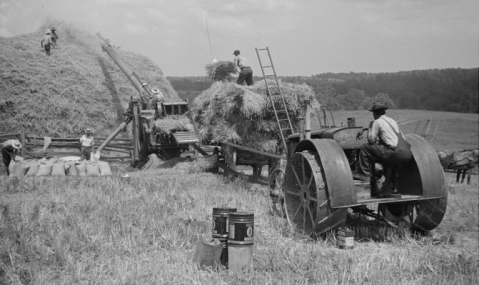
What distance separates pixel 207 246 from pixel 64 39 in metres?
25.8

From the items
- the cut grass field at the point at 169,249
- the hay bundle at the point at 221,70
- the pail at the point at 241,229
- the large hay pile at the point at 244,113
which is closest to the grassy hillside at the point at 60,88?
the hay bundle at the point at 221,70

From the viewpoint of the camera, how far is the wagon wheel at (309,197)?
6.66 m

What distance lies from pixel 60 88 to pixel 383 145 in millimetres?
19173

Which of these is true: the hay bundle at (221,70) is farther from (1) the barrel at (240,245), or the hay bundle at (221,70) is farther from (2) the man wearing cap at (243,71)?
(1) the barrel at (240,245)

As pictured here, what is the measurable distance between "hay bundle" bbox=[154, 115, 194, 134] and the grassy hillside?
23.6 feet

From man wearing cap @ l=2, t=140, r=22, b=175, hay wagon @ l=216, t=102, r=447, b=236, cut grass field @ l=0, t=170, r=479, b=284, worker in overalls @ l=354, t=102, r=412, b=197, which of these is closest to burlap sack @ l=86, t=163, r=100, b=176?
man wearing cap @ l=2, t=140, r=22, b=175

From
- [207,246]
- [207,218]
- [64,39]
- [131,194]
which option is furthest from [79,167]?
[64,39]

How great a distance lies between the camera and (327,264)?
5680 mm

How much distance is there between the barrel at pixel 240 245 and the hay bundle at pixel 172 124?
10.5 m

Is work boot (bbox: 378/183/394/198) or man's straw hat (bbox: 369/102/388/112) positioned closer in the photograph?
man's straw hat (bbox: 369/102/388/112)

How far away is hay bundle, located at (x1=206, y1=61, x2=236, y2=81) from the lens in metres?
13.4

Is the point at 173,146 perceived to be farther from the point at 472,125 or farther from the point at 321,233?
the point at 472,125

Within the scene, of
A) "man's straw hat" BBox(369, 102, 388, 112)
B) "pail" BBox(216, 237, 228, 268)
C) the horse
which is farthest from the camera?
the horse

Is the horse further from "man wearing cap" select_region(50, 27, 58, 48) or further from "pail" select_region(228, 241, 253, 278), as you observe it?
"man wearing cap" select_region(50, 27, 58, 48)
